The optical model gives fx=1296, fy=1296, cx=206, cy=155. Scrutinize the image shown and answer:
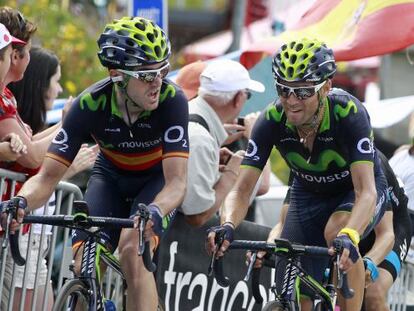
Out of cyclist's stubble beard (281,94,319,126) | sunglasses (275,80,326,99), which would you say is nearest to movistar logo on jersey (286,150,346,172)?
cyclist's stubble beard (281,94,319,126)

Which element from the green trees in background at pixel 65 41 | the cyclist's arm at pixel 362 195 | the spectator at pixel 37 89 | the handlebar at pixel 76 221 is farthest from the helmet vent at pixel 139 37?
the green trees in background at pixel 65 41

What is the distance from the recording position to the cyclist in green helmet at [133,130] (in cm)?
739

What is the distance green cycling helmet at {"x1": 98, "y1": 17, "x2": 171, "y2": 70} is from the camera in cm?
739

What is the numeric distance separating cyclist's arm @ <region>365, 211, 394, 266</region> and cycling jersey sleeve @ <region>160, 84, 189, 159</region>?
1.54 metres

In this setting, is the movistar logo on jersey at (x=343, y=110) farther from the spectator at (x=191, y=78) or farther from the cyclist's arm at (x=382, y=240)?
the spectator at (x=191, y=78)

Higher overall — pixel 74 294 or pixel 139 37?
pixel 139 37

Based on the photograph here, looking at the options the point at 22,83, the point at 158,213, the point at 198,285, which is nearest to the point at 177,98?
the point at 158,213

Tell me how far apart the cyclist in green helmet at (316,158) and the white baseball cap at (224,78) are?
1386 millimetres

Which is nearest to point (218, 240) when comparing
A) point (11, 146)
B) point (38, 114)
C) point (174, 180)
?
point (174, 180)

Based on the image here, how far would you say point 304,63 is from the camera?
7.52 metres

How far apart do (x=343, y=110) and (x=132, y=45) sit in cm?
132

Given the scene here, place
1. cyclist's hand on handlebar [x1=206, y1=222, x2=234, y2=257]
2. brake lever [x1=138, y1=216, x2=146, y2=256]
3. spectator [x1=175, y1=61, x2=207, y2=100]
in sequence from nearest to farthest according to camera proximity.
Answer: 1. brake lever [x1=138, y1=216, x2=146, y2=256]
2. cyclist's hand on handlebar [x1=206, y1=222, x2=234, y2=257]
3. spectator [x1=175, y1=61, x2=207, y2=100]

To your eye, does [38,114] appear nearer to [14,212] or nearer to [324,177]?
[14,212]

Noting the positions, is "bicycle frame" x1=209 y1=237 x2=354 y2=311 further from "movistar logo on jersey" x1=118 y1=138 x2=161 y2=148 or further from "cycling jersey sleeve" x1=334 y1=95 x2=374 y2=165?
"movistar logo on jersey" x1=118 y1=138 x2=161 y2=148
